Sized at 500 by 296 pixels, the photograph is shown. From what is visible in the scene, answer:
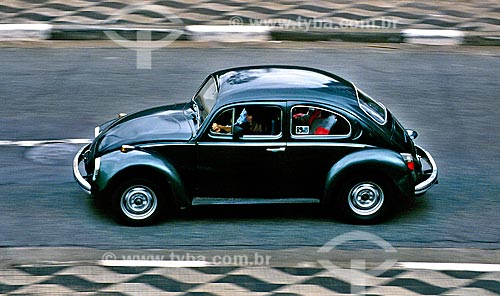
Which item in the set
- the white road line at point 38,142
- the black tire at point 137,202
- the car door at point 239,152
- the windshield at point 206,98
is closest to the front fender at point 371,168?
the car door at point 239,152

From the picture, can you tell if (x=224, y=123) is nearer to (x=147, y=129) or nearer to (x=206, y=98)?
(x=206, y=98)

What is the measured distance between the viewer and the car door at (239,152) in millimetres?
9242

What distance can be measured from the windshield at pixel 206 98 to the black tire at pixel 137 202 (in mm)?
864

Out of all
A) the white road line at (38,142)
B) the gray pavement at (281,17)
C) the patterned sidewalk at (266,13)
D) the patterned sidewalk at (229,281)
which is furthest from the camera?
the patterned sidewalk at (266,13)

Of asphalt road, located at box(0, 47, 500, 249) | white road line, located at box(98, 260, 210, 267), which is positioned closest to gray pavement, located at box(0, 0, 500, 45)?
asphalt road, located at box(0, 47, 500, 249)

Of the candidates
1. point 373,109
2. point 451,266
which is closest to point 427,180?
point 373,109

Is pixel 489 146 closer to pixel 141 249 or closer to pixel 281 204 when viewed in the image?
pixel 281 204

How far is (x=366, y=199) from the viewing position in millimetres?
9445

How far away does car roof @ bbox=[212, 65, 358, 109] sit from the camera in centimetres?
934

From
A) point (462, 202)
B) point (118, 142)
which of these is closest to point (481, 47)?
point (462, 202)

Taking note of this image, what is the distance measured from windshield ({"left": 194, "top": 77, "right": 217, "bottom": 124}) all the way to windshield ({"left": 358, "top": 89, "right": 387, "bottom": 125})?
1503 millimetres

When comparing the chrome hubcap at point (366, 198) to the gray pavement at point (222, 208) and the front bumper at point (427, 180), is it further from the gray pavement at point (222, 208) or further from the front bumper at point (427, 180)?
the front bumper at point (427, 180)

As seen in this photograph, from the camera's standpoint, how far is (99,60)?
14117 millimetres

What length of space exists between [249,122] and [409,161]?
164 centimetres
